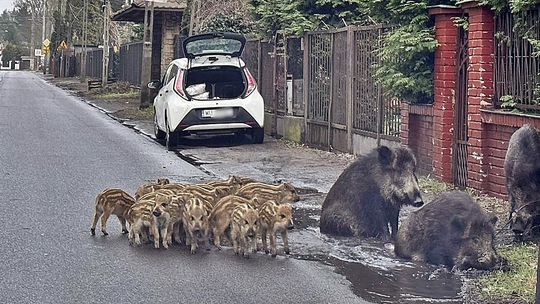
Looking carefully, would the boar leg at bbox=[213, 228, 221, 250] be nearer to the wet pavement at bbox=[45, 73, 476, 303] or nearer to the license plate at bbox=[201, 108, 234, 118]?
the wet pavement at bbox=[45, 73, 476, 303]

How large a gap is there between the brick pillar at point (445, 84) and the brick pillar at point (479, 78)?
0.61 metres

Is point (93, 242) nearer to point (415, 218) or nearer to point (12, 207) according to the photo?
point (12, 207)

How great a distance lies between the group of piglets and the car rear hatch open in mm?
10093

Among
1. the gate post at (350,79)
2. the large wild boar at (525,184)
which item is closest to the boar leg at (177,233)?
the large wild boar at (525,184)

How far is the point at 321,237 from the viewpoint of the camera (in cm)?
1030

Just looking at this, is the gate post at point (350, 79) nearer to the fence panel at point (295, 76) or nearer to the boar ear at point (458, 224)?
the fence panel at point (295, 76)

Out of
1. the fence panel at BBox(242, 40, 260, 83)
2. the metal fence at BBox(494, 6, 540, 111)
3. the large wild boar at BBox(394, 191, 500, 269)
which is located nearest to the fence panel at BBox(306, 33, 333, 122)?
the fence panel at BBox(242, 40, 260, 83)

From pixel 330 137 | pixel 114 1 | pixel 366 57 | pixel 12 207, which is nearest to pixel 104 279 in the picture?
pixel 12 207

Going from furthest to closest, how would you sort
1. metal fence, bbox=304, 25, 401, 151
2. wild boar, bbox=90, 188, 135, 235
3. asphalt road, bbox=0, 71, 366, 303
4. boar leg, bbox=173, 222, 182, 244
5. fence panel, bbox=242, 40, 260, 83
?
fence panel, bbox=242, 40, 260, 83, metal fence, bbox=304, 25, 401, 151, wild boar, bbox=90, 188, 135, 235, boar leg, bbox=173, 222, 182, 244, asphalt road, bbox=0, 71, 366, 303

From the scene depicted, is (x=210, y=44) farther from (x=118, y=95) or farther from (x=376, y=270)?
(x=118, y=95)

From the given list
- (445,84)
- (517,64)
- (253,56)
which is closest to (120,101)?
(253,56)

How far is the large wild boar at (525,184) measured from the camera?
30.9 ft

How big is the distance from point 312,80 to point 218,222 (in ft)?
35.4

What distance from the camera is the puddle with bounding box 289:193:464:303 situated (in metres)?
7.87
